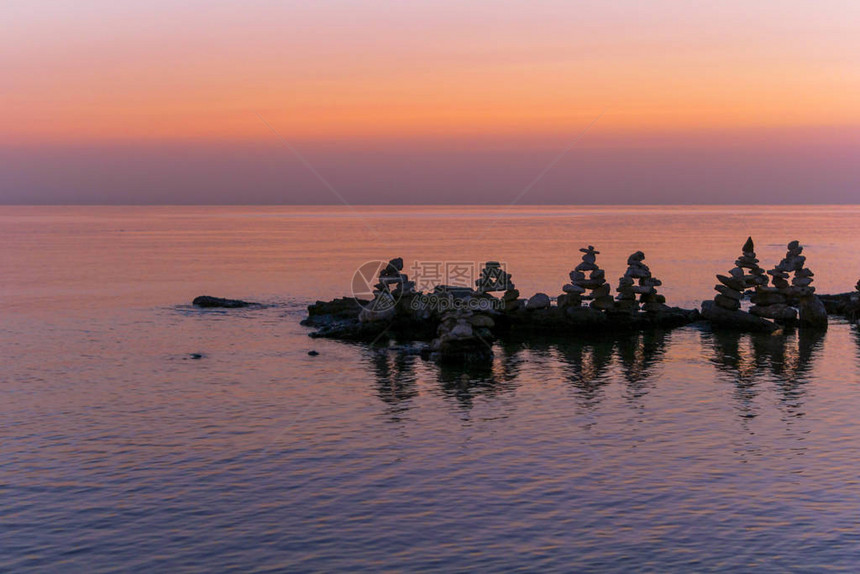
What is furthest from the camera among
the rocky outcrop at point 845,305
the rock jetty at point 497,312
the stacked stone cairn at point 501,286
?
the rocky outcrop at point 845,305

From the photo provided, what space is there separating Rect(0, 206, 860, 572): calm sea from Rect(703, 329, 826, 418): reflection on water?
24cm

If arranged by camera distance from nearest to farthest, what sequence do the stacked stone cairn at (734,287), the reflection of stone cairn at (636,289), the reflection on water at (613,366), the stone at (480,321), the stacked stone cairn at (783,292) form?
the reflection on water at (613,366)
the stone at (480,321)
the stacked stone cairn at (734,287)
the reflection of stone cairn at (636,289)
the stacked stone cairn at (783,292)

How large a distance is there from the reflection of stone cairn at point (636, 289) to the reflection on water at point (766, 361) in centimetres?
642

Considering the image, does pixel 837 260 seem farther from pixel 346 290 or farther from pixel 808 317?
pixel 346 290

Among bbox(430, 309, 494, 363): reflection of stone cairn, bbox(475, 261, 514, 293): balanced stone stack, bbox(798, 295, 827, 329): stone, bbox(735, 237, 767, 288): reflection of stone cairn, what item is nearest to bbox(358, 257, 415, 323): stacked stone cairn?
bbox(475, 261, 514, 293): balanced stone stack

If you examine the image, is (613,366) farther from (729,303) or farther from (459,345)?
Result: (729,303)

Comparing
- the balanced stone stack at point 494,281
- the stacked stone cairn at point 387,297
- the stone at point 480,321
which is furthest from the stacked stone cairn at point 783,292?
the stacked stone cairn at point 387,297

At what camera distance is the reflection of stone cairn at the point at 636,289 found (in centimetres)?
7075

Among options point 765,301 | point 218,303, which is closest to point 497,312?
point 765,301

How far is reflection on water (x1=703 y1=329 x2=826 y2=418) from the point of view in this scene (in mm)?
46031

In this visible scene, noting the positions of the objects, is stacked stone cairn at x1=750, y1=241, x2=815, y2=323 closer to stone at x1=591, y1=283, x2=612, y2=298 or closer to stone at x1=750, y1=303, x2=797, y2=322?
stone at x1=750, y1=303, x2=797, y2=322

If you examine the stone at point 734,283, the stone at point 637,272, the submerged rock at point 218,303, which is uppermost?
the stone at point 637,272

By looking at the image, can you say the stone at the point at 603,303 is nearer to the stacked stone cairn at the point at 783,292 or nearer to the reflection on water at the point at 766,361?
the reflection on water at the point at 766,361

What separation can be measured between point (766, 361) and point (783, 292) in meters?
19.4
